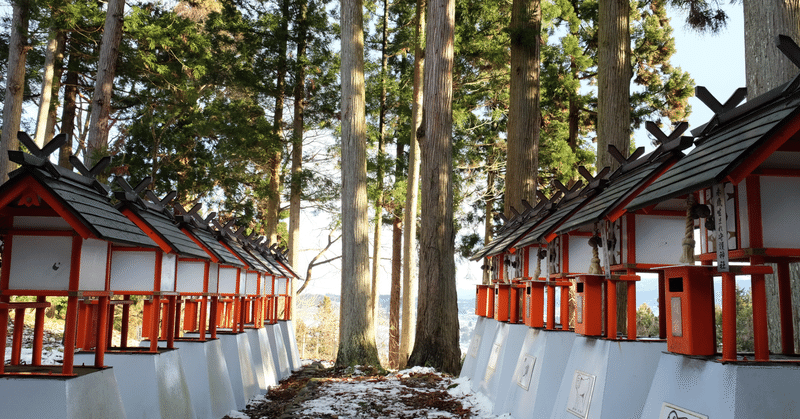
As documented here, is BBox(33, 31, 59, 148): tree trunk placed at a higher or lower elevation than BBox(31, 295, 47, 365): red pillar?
higher

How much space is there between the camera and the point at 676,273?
4.38 meters

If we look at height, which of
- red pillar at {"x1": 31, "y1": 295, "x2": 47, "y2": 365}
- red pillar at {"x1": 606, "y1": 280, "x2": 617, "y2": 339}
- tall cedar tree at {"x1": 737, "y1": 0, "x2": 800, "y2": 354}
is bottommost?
red pillar at {"x1": 31, "y1": 295, "x2": 47, "y2": 365}

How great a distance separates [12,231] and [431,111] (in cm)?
932

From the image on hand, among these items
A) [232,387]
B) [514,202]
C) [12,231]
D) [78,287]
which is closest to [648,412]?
[78,287]

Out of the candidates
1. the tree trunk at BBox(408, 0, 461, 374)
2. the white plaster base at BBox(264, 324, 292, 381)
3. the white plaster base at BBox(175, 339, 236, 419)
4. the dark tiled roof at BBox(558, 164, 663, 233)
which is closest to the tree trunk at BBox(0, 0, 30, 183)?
the white plaster base at BBox(264, 324, 292, 381)

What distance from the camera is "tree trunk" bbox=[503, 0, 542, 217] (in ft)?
45.2

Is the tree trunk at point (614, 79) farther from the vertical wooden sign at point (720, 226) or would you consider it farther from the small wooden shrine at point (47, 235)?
the small wooden shrine at point (47, 235)

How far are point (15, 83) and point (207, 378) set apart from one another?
11965 mm

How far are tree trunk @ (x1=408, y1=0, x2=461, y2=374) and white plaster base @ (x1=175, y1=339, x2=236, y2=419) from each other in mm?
4383

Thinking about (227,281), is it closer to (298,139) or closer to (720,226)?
(720,226)

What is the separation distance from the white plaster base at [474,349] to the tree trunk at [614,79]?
12.2ft

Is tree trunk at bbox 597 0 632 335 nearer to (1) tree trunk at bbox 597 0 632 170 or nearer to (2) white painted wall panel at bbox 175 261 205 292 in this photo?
(1) tree trunk at bbox 597 0 632 170

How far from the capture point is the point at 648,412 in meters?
4.45

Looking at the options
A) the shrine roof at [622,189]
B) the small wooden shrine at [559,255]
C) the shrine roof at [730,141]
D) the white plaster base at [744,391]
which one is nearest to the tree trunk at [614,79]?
the small wooden shrine at [559,255]
